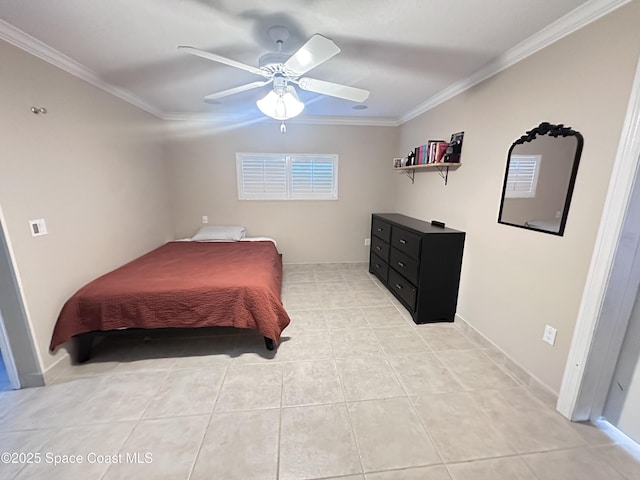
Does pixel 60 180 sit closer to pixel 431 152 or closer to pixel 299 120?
pixel 299 120

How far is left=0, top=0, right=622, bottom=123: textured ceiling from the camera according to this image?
1.48 meters

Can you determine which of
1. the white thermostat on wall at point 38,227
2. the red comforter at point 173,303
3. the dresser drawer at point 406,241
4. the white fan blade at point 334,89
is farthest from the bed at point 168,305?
the white fan blade at point 334,89

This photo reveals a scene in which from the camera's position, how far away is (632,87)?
1293mm

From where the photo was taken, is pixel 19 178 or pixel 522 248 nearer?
pixel 19 178

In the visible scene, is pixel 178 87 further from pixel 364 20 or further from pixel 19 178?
pixel 364 20

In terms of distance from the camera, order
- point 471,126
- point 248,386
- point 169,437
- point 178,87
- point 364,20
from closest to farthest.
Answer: point 169,437
point 364,20
point 248,386
point 471,126
point 178,87

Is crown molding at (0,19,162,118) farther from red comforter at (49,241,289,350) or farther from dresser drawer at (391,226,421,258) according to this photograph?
dresser drawer at (391,226,421,258)

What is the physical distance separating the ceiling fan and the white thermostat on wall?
1540 millimetres

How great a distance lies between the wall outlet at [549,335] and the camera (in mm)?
1720

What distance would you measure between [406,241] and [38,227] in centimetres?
307

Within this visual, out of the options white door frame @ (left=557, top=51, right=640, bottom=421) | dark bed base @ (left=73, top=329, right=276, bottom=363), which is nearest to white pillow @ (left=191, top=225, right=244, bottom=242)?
dark bed base @ (left=73, top=329, right=276, bottom=363)

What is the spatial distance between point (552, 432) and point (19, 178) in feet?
11.7

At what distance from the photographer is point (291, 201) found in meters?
4.23

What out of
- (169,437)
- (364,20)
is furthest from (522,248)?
(169,437)
